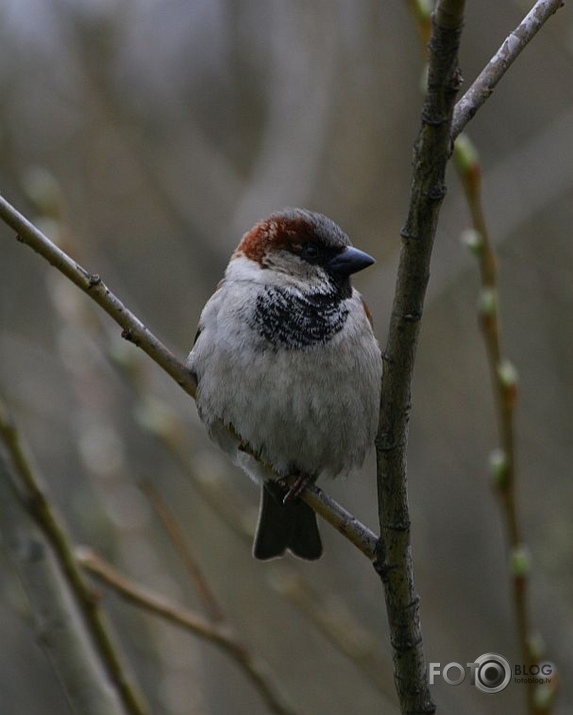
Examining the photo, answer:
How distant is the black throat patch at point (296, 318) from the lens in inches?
107

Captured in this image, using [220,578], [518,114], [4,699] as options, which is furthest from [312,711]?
[518,114]

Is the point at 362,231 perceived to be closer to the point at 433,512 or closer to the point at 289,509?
the point at 433,512

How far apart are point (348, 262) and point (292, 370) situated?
1.46ft

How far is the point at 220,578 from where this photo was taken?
5.68 m

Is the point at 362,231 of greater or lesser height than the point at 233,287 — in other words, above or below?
above

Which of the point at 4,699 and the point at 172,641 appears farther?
the point at 4,699

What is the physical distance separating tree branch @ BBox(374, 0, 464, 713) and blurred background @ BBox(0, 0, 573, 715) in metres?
1.99

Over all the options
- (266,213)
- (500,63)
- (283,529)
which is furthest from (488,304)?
(266,213)

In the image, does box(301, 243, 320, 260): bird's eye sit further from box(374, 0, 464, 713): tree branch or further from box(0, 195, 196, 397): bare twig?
box(374, 0, 464, 713): tree branch

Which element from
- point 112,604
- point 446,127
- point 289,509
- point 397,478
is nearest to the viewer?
point 446,127

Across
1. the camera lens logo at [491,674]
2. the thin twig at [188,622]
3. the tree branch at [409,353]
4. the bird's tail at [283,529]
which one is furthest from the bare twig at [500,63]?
the bird's tail at [283,529]

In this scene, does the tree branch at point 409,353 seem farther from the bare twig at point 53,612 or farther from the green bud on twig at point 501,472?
the bare twig at point 53,612

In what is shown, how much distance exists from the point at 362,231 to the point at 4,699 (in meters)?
2.83

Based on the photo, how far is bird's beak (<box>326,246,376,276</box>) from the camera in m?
2.92
